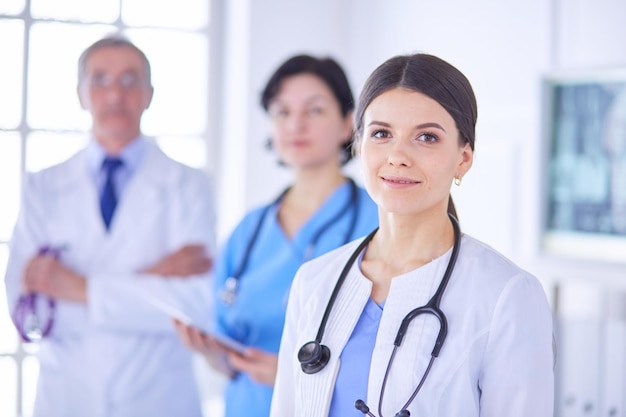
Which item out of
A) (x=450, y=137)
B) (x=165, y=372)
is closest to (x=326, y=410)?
(x=450, y=137)

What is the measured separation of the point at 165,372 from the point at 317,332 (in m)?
0.93

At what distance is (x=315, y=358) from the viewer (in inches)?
38.6

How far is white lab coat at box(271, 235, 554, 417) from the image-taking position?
2.91ft

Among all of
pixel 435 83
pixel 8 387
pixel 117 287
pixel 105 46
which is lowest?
pixel 8 387

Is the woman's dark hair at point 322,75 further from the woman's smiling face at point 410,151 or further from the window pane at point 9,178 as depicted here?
the window pane at point 9,178

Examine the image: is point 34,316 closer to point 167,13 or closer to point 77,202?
point 77,202

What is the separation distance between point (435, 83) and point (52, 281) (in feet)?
3.84

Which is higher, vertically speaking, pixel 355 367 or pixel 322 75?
pixel 322 75

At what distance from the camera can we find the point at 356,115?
3.39ft

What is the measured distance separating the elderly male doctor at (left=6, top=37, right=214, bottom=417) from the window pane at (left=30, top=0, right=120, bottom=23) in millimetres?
1342

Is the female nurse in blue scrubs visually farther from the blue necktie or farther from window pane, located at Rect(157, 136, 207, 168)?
window pane, located at Rect(157, 136, 207, 168)

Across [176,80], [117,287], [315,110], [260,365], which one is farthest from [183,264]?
[176,80]

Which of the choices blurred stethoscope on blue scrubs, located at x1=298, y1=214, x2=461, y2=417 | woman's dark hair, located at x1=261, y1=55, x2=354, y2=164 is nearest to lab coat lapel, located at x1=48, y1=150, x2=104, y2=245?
woman's dark hair, located at x1=261, y1=55, x2=354, y2=164

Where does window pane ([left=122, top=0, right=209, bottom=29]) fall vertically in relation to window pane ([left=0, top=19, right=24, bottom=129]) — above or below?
above
